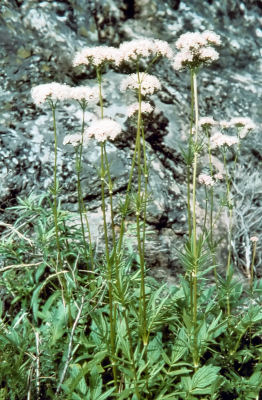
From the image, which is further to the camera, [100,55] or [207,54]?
[100,55]

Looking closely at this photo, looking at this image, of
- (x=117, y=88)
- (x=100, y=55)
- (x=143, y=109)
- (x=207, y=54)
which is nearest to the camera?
(x=207, y=54)

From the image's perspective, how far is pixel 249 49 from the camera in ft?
13.1

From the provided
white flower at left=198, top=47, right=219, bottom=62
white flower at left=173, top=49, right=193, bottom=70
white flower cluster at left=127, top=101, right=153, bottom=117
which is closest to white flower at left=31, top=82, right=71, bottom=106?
Answer: white flower cluster at left=127, top=101, right=153, bottom=117

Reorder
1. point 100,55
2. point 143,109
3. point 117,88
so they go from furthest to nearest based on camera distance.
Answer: point 117,88 < point 143,109 < point 100,55

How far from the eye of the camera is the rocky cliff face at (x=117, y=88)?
2969 mm

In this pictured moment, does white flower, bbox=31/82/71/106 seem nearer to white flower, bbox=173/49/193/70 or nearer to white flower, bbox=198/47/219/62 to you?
white flower, bbox=173/49/193/70

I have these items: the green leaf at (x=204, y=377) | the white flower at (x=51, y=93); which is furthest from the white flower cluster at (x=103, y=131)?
the green leaf at (x=204, y=377)

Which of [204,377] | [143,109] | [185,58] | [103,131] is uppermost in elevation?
[185,58]

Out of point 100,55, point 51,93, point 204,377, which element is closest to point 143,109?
point 100,55

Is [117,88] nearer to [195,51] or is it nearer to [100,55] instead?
[100,55]

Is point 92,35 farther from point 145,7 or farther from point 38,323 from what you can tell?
point 38,323

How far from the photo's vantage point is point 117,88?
11.5 ft

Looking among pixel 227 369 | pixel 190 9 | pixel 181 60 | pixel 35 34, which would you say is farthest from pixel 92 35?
pixel 227 369

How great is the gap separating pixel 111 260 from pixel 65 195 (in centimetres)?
133
